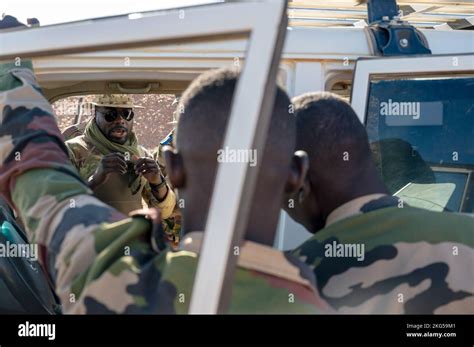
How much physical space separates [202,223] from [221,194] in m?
0.20

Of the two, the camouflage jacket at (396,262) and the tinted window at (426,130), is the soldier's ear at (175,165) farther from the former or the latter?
the tinted window at (426,130)

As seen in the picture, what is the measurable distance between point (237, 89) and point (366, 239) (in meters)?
0.70

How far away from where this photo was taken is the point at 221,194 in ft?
4.51

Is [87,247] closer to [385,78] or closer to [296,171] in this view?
[296,171]

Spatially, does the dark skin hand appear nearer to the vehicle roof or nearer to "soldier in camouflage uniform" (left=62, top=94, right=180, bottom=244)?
"soldier in camouflage uniform" (left=62, top=94, right=180, bottom=244)

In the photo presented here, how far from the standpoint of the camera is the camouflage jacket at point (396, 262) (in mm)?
1903

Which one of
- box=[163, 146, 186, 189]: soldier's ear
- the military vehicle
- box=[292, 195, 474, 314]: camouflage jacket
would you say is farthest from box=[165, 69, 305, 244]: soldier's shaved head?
the military vehicle

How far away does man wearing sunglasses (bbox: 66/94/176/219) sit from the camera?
3.95 m

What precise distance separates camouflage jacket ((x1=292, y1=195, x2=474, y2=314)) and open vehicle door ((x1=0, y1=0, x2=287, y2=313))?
580 millimetres

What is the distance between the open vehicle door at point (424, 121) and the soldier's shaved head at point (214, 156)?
41.3 inches

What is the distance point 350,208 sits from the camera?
210cm

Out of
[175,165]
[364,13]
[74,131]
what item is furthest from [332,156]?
[74,131]

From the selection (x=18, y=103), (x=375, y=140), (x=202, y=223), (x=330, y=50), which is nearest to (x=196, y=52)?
(x=330, y=50)
